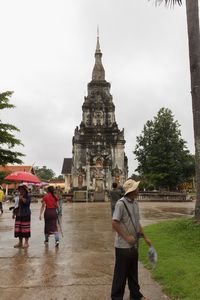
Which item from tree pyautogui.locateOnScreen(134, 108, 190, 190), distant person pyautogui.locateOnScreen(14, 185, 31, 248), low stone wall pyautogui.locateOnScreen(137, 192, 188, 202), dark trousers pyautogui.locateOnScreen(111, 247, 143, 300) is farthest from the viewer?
tree pyautogui.locateOnScreen(134, 108, 190, 190)

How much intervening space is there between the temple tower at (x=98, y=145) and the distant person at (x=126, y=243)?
40.8 m

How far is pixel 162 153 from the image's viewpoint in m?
48.6

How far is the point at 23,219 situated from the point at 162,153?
40535 millimetres

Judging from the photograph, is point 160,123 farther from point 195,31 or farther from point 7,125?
point 195,31

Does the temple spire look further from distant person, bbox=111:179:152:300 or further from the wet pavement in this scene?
distant person, bbox=111:179:152:300

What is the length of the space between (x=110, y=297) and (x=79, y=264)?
221cm

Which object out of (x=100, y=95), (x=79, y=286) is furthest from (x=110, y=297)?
(x=100, y=95)

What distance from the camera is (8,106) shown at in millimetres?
16125

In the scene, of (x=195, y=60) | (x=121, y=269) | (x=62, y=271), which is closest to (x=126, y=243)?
(x=121, y=269)

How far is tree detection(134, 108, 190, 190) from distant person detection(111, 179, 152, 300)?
43.0m

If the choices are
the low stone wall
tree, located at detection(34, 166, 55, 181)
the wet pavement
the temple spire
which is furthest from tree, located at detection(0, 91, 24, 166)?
tree, located at detection(34, 166, 55, 181)

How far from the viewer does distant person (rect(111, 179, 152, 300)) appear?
15.6 ft

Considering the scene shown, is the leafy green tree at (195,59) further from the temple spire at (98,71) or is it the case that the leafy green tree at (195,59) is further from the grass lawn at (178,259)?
the temple spire at (98,71)

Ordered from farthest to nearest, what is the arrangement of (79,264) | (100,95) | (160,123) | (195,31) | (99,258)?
(100,95) → (160,123) → (195,31) → (99,258) → (79,264)
